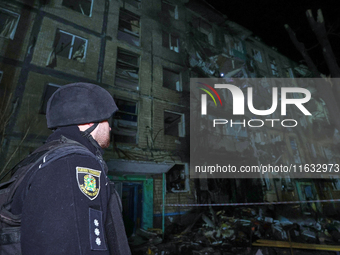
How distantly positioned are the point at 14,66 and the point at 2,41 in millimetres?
996

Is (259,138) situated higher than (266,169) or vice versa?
(259,138)

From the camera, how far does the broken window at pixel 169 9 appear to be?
11664 millimetres

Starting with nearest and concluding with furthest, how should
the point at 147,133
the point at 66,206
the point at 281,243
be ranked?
the point at 66,206 → the point at 281,243 → the point at 147,133

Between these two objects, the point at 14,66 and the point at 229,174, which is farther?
the point at 229,174

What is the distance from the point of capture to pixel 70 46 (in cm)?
822

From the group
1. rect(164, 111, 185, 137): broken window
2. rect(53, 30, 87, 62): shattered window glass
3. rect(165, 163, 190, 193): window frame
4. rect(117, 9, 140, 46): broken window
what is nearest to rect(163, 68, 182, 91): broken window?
rect(164, 111, 185, 137): broken window

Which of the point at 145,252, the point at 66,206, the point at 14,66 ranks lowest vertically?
the point at 145,252

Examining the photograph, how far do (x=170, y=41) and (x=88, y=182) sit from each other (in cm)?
1194

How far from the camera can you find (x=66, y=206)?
89cm

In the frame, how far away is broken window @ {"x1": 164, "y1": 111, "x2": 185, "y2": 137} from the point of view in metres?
9.89

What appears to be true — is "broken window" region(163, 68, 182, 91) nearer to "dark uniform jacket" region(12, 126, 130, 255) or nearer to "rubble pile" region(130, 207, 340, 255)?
"rubble pile" region(130, 207, 340, 255)

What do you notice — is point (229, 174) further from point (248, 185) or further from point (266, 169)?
point (266, 169)

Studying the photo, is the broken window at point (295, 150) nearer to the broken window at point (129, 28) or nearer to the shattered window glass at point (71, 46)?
the broken window at point (129, 28)

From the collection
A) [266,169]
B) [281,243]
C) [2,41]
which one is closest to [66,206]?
[281,243]
